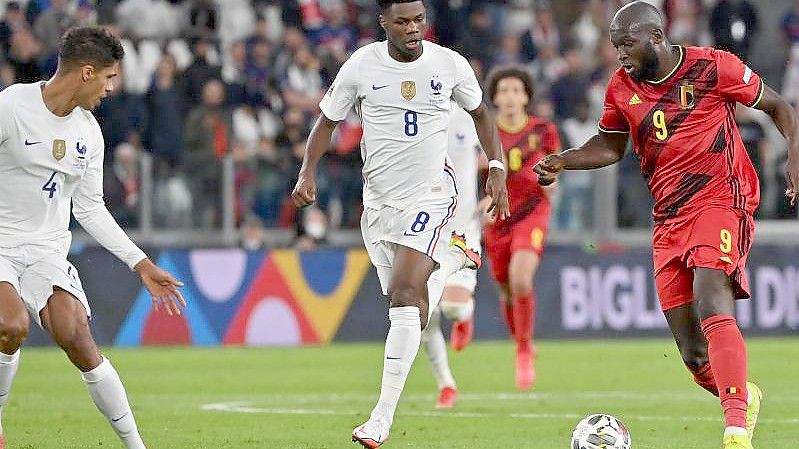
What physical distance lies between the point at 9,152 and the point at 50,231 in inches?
18.1

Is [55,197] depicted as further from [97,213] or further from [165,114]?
[165,114]

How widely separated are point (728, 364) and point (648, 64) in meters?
1.67

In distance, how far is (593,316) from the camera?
2005cm

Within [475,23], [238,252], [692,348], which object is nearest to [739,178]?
[692,348]

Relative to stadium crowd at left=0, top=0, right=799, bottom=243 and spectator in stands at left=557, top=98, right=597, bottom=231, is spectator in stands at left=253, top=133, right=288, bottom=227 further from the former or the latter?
spectator in stands at left=557, top=98, right=597, bottom=231

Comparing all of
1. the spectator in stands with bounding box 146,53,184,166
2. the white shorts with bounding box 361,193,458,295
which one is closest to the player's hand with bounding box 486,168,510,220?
the white shorts with bounding box 361,193,458,295

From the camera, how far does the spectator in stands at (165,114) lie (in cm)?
1931

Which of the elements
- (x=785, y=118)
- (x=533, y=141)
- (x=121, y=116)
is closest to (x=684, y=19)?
(x=121, y=116)

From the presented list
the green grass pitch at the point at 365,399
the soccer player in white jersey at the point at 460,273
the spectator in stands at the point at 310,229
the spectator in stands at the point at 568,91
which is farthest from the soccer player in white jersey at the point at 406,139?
the spectator in stands at the point at 568,91

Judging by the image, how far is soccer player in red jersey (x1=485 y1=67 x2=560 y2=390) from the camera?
1367 centimetres

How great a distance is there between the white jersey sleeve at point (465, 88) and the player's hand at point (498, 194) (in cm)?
43

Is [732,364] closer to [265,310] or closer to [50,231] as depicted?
[50,231]

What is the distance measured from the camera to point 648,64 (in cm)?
842

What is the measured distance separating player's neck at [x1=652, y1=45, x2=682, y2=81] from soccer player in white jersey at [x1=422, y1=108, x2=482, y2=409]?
3189mm
